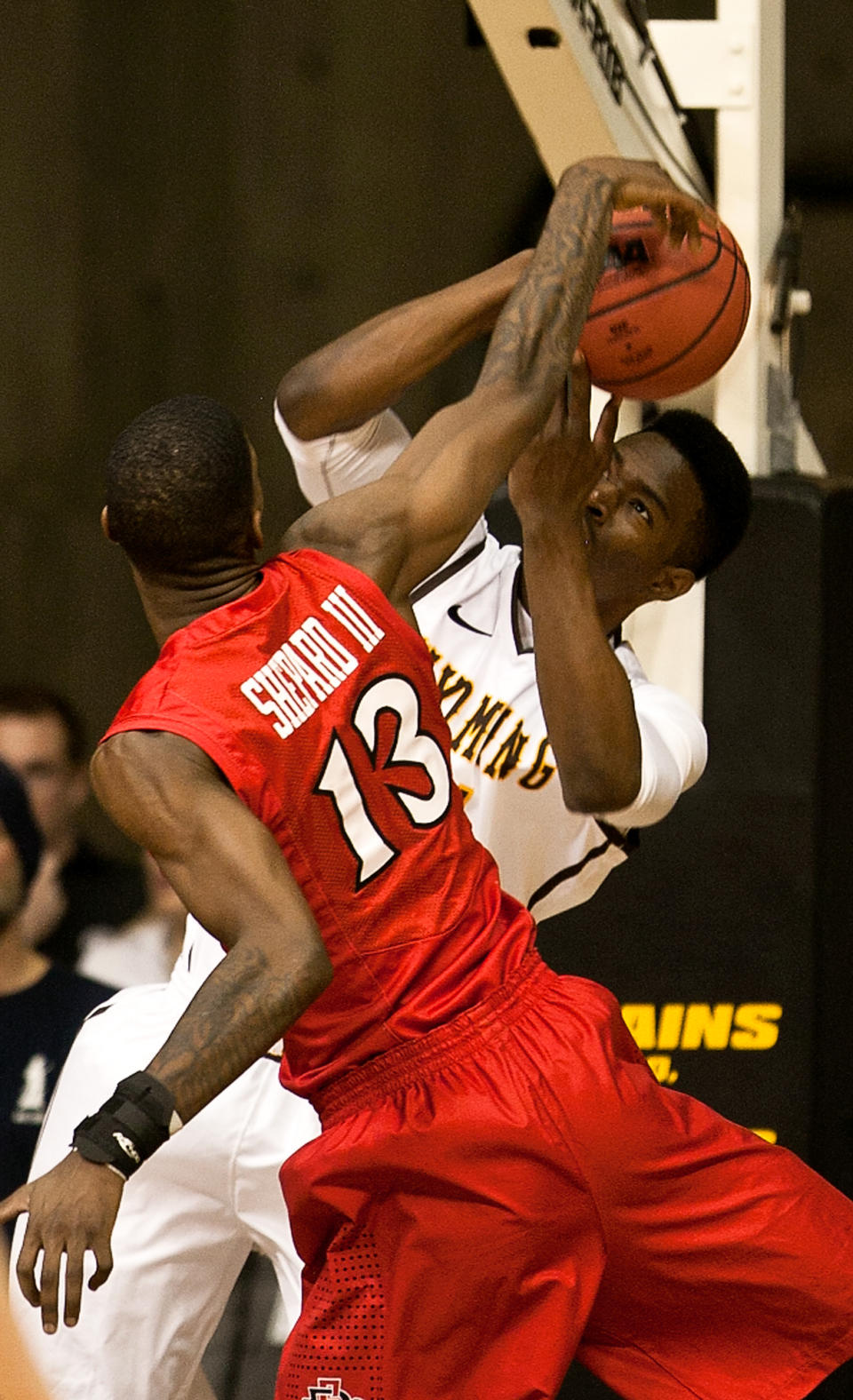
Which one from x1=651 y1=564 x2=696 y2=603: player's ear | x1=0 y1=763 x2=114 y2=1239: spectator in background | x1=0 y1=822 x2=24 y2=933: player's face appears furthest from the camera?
x1=0 y1=822 x2=24 y2=933: player's face

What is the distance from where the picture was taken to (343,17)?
7160 mm

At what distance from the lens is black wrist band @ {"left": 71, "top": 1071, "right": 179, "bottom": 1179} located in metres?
2.14

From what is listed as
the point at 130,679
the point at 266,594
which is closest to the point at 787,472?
the point at 266,594

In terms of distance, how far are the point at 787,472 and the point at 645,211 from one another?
4.69 ft

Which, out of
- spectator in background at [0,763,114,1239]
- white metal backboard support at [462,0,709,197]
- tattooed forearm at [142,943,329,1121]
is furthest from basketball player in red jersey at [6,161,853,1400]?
spectator in background at [0,763,114,1239]

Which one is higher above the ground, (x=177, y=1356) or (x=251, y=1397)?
(x=177, y=1356)

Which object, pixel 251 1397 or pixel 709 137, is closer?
pixel 251 1397

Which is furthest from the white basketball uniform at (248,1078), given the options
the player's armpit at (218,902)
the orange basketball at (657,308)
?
the player's armpit at (218,902)

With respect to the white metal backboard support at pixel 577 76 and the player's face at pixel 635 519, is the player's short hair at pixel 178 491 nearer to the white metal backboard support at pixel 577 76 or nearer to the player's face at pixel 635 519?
the player's face at pixel 635 519

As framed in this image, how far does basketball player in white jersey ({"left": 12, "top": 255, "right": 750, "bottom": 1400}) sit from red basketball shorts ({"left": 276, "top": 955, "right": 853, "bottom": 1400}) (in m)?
0.52

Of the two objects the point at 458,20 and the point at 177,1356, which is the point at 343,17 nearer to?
the point at 458,20

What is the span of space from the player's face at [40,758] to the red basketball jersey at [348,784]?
2.81 meters

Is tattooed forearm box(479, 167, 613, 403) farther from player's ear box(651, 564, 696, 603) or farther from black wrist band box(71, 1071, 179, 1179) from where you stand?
black wrist band box(71, 1071, 179, 1179)

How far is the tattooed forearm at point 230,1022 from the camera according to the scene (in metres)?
2.18
